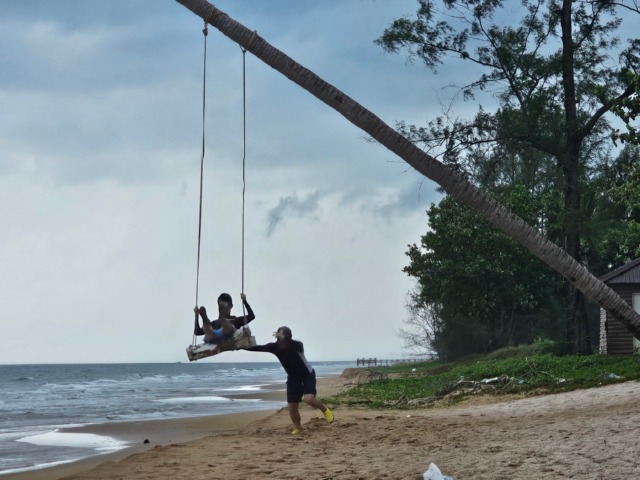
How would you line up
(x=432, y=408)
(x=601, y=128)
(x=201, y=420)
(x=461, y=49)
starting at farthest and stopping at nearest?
(x=601, y=128)
(x=461, y=49)
(x=201, y=420)
(x=432, y=408)

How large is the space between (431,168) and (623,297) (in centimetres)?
2390

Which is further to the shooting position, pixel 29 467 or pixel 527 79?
pixel 527 79

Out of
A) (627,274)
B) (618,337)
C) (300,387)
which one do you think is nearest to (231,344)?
(300,387)

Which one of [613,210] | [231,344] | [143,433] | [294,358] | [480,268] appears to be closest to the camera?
[231,344]

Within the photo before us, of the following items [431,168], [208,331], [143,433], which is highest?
[431,168]

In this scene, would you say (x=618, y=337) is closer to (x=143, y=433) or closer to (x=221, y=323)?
(x=143, y=433)

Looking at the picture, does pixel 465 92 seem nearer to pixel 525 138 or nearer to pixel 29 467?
pixel 525 138

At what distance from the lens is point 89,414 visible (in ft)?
92.5

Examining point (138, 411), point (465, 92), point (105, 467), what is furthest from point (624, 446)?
point (138, 411)

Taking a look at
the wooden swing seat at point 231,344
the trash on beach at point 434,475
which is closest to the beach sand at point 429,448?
the trash on beach at point 434,475

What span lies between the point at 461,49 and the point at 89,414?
16419mm

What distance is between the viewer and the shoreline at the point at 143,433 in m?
13.8

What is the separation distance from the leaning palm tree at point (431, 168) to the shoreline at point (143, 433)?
24.2 ft

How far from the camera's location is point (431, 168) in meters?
8.87
